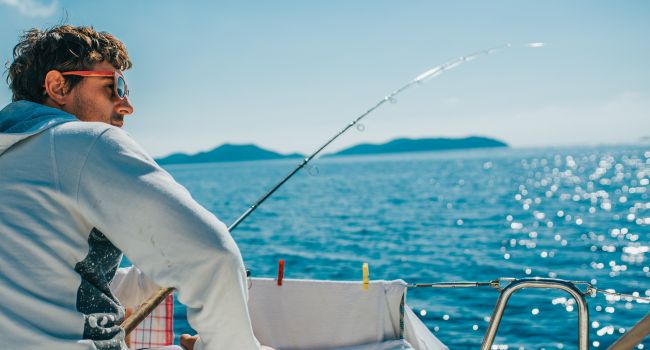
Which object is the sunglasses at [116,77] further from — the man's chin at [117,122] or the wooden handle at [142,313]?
the wooden handle at [142,313]

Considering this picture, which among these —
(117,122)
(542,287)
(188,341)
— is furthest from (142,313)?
(542,287)

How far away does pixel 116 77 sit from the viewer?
4.51 feet

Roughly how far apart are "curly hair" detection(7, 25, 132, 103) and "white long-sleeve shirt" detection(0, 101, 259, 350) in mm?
223

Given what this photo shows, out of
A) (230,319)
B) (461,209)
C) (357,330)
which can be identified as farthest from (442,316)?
(461,209)

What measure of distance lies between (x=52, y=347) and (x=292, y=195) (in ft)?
147

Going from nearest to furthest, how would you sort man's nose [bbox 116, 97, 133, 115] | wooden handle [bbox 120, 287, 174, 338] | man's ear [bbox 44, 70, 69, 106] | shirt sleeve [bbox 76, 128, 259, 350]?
shirt sleeve [bbox 76, 128, 259, 350] → man's ear [bbox 44, 70, 69, 106] → man's nose [bbox 116, 97, 133, 115] → wooden handle [bbox 120, 287, 174, 338]

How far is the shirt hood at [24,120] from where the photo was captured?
1117 mm

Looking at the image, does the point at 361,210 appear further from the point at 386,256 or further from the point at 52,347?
the point at 52,347

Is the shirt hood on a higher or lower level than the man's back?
higher

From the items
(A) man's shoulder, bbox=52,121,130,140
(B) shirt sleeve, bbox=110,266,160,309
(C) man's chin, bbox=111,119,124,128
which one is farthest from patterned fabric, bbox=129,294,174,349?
(A) man's shoulder, bbox=52,121,130,140

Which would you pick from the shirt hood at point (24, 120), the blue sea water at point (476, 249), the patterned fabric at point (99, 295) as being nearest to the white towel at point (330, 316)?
the blue sea water at point (476, 249)

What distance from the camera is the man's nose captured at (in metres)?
1.41

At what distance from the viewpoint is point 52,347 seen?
108cm

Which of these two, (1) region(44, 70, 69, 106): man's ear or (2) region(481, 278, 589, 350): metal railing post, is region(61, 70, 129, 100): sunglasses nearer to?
(1) region(44, 70, 69, 106): man's ear
